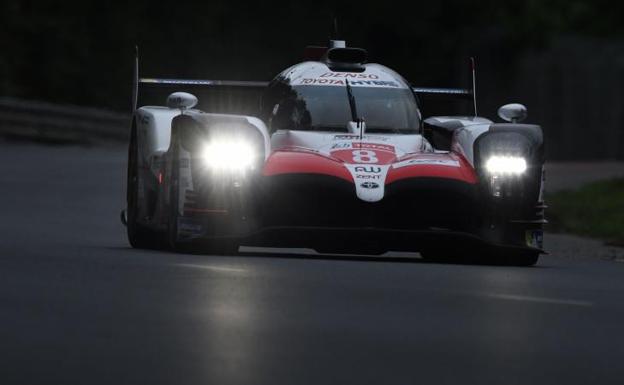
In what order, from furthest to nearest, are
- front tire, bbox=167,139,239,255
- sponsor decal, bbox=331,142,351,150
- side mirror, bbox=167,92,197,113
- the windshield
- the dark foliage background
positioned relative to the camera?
the dark foliage background
side mirror, bbox=167,92,197,113
the windshield
sponsor decal, bbox=331,142,351,150
front tire, bbox=167,139,239,255

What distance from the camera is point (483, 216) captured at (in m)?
14.0

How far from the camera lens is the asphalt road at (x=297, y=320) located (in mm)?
8078

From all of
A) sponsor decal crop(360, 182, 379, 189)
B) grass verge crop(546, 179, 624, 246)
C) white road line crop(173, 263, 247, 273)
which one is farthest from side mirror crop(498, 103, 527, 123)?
grass verge crop(546, 179, 624, 246)

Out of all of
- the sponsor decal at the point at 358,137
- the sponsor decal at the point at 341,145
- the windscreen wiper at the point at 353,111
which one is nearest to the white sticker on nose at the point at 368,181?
the sponsor decal at the point at 341,145

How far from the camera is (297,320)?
31.5 ft

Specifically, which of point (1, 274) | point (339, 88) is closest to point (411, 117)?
point (339, 88)

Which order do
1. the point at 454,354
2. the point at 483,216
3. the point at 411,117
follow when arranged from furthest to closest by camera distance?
the point at 411,117, the point at 483,216, the point at 454,354

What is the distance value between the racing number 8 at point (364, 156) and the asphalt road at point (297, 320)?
27.5 inches

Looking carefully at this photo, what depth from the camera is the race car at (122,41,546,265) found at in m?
13.6

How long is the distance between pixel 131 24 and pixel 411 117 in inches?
876

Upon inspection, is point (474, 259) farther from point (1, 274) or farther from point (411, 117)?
point (1, 274)

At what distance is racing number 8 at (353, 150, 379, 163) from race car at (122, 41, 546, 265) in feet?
0.05

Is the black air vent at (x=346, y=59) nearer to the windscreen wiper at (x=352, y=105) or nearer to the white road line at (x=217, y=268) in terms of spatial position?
the windscreen wiper at (x=352, y=105)

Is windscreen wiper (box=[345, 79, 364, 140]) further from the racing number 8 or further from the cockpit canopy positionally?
the racing number 8
